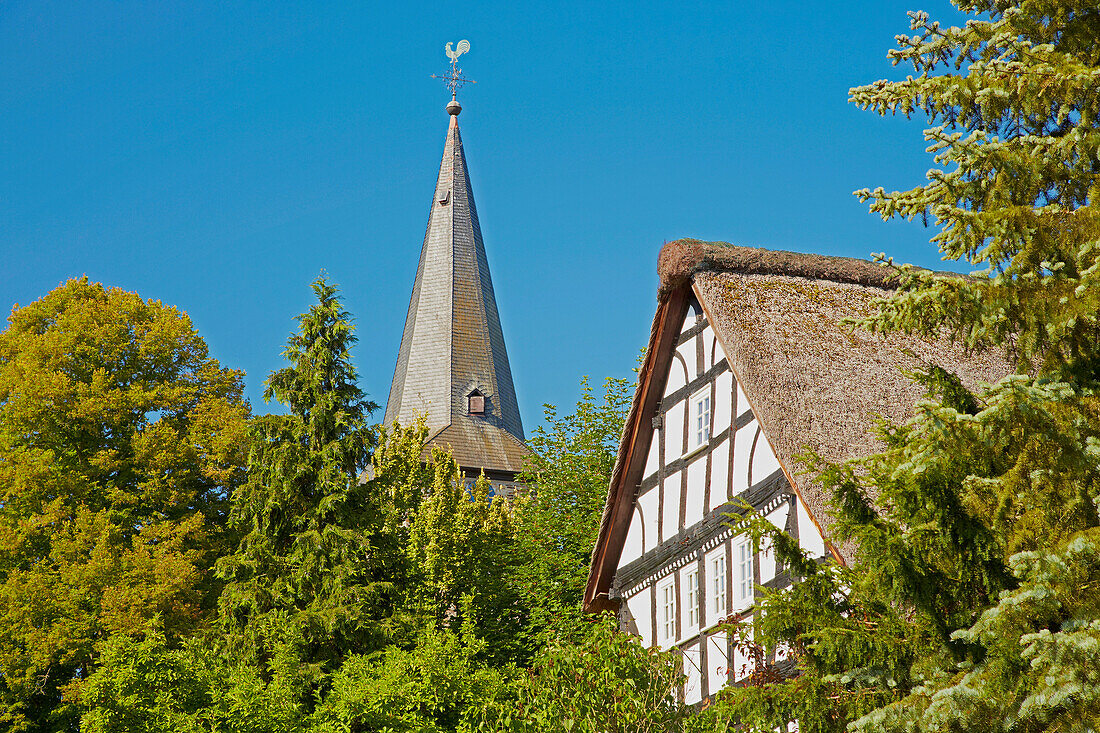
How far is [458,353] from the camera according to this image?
53.2m

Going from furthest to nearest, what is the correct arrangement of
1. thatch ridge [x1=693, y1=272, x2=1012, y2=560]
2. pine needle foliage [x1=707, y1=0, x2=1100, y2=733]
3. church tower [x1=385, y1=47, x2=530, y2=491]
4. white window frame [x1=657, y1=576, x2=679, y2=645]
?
church tower [x1=385, y1=47, x2=530, y2=491], white window frame [x1=657, y1=576, x2=679, y2=645], thatch ridge [x1=693, y1=272, x2=1012, y2=560], pine needle foliage [x1=707, y1=0, x2=1100, y2=733]

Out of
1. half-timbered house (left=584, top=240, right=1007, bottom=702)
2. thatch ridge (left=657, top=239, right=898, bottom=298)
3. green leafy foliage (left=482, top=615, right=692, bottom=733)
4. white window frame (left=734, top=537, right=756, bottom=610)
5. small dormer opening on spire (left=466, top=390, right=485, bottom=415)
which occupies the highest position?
small dormer opening on spire (left=466, top=390, right=485, bottom=415)

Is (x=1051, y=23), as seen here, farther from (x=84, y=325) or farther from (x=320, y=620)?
(x=84, y=325)

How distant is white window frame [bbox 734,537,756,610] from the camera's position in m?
15.8

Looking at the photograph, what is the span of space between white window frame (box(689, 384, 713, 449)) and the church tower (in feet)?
103

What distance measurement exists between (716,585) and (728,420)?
81.6 inches

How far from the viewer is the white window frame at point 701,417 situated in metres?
17.2

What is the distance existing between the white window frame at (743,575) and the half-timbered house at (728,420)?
0.08 feet

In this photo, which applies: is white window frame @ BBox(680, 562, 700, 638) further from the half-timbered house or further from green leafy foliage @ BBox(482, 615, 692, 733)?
green leafy foliage @ BBox(482, 615, 692, 733)

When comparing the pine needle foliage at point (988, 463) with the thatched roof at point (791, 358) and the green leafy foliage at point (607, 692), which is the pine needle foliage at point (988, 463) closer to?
the green leafy foliage at point (607, 692)

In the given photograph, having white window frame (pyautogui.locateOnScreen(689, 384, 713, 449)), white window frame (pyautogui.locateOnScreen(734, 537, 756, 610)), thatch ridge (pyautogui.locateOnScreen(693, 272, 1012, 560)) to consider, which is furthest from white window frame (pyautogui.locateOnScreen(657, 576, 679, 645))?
thatch ridge (pyautogui.locateOnScreen(693, 272, 1012, 560))

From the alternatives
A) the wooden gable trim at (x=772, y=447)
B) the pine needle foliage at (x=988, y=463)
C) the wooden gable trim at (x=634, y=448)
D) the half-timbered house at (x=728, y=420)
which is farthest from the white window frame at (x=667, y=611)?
the pine needle foliage at (x=988, y=463)

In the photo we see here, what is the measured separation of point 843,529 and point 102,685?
1263 cm

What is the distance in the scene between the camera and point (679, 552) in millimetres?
17375
